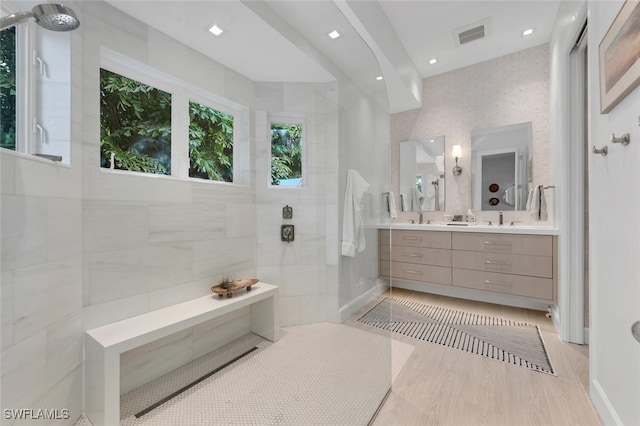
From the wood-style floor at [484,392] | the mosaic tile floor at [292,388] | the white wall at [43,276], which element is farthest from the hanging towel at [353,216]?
the white wall at [43,276]

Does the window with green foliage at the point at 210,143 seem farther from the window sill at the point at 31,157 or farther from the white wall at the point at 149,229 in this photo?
the window sill at the point at 31,157

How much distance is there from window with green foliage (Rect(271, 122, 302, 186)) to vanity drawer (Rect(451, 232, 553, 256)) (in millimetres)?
1839

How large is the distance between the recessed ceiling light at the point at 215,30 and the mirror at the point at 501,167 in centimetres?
284

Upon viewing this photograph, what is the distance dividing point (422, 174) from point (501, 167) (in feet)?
2.77

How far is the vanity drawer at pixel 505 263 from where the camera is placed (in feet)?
7.63

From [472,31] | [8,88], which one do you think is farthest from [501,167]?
[8,88]

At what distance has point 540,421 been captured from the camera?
1.28 meters

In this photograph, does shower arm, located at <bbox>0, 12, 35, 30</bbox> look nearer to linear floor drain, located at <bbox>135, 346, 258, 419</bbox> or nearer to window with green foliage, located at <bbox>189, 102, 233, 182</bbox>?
window with green foliage, located at <bbox>189, 102, 233, 182</bbox>

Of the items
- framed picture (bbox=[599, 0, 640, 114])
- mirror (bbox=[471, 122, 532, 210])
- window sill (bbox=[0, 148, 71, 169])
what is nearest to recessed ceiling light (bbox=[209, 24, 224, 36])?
window sill (bbox=[0, 148, 71, 169])

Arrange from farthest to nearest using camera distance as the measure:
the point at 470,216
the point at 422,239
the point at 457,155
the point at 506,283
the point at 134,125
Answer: the point at 457,155 < the point at 470,216 < the point at 422,239 < the point at 506,283 < the point at 134,125

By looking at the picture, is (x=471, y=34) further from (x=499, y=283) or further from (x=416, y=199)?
(x=499, y=283)

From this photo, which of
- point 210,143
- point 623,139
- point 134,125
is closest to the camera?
point 623,139

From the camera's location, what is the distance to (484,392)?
4.88 feet

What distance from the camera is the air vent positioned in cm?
261
